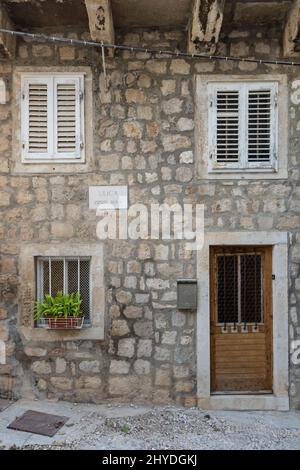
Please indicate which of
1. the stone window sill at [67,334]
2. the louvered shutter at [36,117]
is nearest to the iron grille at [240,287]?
the stone window sill at [67,334]

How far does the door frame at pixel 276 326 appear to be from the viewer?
4.92m

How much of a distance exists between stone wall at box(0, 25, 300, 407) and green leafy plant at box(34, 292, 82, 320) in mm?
379

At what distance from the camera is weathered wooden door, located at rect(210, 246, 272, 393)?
16.6ft

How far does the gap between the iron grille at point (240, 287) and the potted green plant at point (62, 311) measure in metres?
1.75

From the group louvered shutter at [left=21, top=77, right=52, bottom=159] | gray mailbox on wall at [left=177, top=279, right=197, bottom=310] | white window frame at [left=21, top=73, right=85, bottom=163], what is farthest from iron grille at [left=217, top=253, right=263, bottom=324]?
louvered shutter at [left=21, top=77, right=52, bottom=159]

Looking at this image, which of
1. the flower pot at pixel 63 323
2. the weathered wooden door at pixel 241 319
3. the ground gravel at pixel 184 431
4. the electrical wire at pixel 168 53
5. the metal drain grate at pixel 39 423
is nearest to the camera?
the ground gravel at pixel 184 431

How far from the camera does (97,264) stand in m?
4.95

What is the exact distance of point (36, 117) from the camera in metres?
5.00

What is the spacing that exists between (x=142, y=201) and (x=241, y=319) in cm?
192

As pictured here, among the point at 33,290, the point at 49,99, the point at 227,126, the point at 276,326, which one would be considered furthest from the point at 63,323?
the point at 227,126

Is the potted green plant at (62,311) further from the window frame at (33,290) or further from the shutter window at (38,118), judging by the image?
the shutter window at (38,118)

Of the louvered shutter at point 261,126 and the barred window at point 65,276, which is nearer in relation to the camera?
the louvered shutter at point 261,126

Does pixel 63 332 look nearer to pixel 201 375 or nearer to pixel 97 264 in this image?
pixel 97 264

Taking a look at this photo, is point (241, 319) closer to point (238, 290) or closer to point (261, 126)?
point (238, 290)
